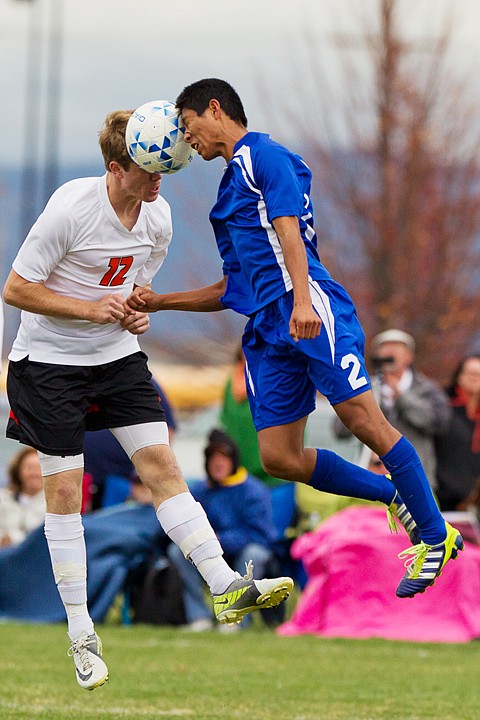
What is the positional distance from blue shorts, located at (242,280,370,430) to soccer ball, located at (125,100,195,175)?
31.7 inches

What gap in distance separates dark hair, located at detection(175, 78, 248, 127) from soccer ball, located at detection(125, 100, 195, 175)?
0.27ft

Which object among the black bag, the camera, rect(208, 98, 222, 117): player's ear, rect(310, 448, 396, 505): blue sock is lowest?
the black bag

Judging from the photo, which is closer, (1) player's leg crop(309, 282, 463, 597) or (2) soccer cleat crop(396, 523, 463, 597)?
(1) player's leg crop(309, 282, 463, 597)

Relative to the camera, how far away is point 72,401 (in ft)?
21.8

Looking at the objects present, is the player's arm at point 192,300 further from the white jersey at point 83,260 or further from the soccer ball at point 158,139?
the soccer ball at point 158,139

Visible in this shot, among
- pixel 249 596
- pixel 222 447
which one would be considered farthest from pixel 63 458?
pixel 222 447

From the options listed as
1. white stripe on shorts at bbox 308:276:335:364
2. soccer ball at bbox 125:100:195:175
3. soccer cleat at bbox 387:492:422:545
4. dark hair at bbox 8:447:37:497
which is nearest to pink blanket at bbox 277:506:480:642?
dark hair at bbox 8:447:37:497

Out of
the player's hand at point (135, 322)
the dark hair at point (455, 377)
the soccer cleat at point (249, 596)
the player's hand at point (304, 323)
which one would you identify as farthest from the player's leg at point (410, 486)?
the dark hair at point (455, 377)

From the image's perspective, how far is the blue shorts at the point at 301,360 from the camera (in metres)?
6.39

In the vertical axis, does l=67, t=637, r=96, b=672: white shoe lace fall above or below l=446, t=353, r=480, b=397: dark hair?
above

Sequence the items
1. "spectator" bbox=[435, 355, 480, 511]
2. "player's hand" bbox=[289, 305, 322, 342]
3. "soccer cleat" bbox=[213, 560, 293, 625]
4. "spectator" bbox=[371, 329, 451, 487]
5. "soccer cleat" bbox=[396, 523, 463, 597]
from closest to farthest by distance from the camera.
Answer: "player's hand" bbox=[289, 305, 322, 342], "soccer cleat" bbox=[213, 560, 293, 625], "soccer cleat" bbox=[396, 523, 463, 597], "spectator" bbox=[371, 329, 451, 487], "spectator" bbox=[435, 355, 480, 511]

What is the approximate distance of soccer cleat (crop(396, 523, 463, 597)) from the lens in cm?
651

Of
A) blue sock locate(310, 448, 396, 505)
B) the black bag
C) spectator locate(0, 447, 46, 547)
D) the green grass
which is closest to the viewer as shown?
blue sock locate(310, 448, 396, 505)

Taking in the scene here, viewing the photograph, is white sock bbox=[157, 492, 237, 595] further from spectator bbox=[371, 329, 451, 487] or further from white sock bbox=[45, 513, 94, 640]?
spectator bbox=[371, 329, 451, 487]
